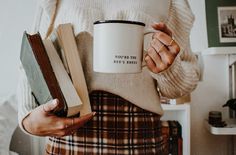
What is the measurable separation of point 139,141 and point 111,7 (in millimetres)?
251

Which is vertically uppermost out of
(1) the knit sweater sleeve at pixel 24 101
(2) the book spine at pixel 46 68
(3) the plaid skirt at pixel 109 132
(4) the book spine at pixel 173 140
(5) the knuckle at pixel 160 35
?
(5) the knuckle at pixel 160 35

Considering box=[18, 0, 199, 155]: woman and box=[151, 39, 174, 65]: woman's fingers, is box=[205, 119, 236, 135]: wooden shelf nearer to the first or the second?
box=[18, 0, 199, 155]: woman

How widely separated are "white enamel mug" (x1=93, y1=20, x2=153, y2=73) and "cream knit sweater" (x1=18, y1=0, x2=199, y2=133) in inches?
5.3

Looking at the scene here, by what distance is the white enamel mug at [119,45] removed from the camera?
0.42 m

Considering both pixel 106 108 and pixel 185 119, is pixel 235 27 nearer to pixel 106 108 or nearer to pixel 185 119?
pixel 185 119

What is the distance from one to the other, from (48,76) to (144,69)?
0.21 metres

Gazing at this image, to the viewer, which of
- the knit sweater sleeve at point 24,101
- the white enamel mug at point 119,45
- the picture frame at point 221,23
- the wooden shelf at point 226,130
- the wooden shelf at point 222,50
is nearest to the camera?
the white enamel mug at point 119,45

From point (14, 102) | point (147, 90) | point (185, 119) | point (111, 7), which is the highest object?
point (111, 7)

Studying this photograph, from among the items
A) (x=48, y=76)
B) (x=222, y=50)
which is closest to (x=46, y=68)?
(x=48, y=76)

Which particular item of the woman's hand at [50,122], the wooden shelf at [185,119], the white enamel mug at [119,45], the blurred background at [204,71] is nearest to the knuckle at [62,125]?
the woman's hand at [50,122]

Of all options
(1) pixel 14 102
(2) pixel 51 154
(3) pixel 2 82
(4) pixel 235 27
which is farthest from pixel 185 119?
(2) pixel 51 154

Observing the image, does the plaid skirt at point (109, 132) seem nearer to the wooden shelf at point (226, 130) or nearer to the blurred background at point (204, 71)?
the wooden shelf at point (226, 130)

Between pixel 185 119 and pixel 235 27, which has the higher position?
pixel 235 27

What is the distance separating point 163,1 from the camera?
0.62 metres
